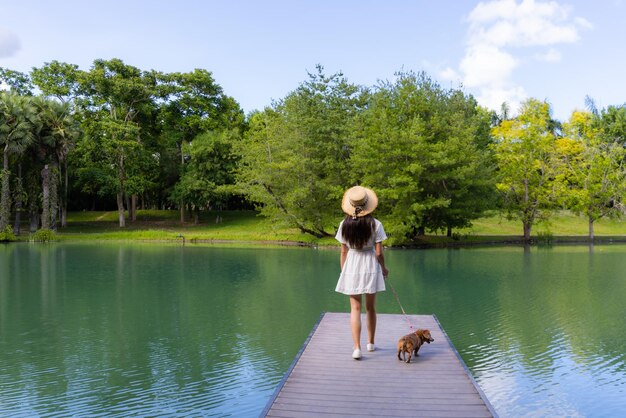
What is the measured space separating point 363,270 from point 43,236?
32933mm

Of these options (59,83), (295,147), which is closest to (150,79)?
(59,83)

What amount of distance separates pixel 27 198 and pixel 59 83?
11.4 meters

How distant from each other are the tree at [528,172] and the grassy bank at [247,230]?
1478 millimetres

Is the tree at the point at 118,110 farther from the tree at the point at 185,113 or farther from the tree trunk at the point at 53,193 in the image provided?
the tree trunk at the point at 53,193

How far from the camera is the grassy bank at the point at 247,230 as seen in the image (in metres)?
36.9

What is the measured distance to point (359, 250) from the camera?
23.4ft

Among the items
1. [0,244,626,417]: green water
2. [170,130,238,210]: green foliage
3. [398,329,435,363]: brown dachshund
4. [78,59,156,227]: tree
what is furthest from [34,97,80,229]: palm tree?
[398,329,435,363]: brown dachshund

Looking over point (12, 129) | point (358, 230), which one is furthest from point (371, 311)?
point (12, 129)

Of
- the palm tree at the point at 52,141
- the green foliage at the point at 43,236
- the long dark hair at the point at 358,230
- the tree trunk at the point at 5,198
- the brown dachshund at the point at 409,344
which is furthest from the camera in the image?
the palm tree at the point at 52,141

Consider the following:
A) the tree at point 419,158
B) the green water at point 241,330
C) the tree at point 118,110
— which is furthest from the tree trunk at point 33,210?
the tree at point 419,158

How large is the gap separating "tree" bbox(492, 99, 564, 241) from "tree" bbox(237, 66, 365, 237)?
10.5 metres

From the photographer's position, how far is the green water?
7340 millimetres

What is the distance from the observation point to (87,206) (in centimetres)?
5891

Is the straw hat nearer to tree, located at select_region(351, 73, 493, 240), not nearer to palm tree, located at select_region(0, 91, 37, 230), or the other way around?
tree, located at select_region(351, 73, 493, 240)
